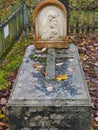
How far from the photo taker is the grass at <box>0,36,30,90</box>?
18.7ft

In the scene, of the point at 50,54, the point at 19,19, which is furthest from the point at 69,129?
the point at 19,19

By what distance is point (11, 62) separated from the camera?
6609 millimetres

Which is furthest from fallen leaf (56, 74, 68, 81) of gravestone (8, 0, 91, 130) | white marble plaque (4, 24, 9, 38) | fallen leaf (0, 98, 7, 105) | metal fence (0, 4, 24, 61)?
white marble plaque (4, 24, 9, 38)

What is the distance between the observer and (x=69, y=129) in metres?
3.71

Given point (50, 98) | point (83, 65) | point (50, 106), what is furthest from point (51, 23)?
point (50, 106)

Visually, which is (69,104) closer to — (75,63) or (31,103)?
(31,103)

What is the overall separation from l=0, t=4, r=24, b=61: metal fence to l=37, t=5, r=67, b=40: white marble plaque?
1025mm

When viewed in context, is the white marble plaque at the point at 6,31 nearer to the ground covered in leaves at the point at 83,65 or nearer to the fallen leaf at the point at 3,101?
the ground covered in leaves at the point at 83,65

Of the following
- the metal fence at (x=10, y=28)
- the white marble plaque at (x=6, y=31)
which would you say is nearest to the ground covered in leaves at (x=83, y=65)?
the metal fence at (x=10, y=28)

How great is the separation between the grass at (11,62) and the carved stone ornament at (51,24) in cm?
96

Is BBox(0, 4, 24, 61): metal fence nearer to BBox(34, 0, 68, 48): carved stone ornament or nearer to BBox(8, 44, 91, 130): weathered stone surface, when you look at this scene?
BBox(34, 0, 68, 48): carved stone ornament

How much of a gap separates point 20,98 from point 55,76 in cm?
81

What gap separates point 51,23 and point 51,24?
2 centimetres

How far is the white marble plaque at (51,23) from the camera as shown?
5.30 meters
